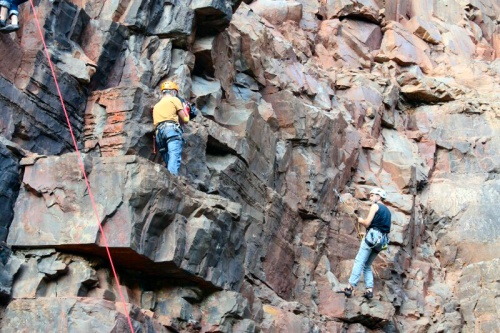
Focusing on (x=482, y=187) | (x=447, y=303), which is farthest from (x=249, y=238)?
(x=482, y=187)

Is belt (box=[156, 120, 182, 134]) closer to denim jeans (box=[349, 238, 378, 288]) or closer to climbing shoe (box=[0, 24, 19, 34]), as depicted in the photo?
climbing shoe (box=[0, 24, 19, 34])

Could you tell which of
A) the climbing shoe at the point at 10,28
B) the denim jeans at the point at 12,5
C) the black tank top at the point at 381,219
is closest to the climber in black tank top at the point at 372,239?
the black tank top at the point at 381,219

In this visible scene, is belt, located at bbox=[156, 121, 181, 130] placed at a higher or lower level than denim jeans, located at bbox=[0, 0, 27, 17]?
lower

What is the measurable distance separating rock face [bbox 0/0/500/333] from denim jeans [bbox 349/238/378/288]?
839 mm

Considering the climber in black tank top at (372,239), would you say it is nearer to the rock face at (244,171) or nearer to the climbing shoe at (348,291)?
the climbing shoe at (348,291)

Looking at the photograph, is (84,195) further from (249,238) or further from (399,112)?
(399,112)

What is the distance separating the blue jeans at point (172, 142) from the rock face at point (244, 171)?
573mm

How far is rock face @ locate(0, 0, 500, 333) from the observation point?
565 inches

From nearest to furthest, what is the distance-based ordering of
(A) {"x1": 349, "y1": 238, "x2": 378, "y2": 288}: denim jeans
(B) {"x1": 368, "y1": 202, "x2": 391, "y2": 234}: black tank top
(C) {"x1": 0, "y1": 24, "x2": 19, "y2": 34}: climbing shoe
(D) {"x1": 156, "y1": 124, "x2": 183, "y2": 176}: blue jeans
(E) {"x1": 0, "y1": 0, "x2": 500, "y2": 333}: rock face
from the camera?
(E) {"x1": 0, "y1": 0, "x2": 500, "y2": 333}: rock face < (D) {"x1": 156, "y1": 124, "x2": 183, "y2": 176}: blue jeans < (C) {"x1": 0, "y1": 24, "x2": 19, "y2": 34}: climbing shoe < (B) {"x1": 368, "y1": 202, "x2": 391, "y2": 234}: black tank top < (A) {"x1": 349, "y1": 238, "x2": 378, "y2": 288}: denim jeans

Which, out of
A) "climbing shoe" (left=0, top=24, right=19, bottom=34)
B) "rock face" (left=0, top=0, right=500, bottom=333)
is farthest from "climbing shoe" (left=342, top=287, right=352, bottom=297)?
"climbing shoe" (left=0, top=24, right=19, bottom=34)

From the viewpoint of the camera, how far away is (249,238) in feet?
61.2

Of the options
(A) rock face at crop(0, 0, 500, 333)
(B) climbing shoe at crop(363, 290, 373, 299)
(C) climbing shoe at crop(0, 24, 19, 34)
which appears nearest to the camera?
(A) rock face at crop(0, 0, 500, 333)

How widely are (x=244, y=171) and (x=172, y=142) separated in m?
3.33

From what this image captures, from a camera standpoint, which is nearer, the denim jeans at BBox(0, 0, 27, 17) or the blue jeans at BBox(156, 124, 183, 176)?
the blue jeans at BBox(156, 124, 183, 176)
